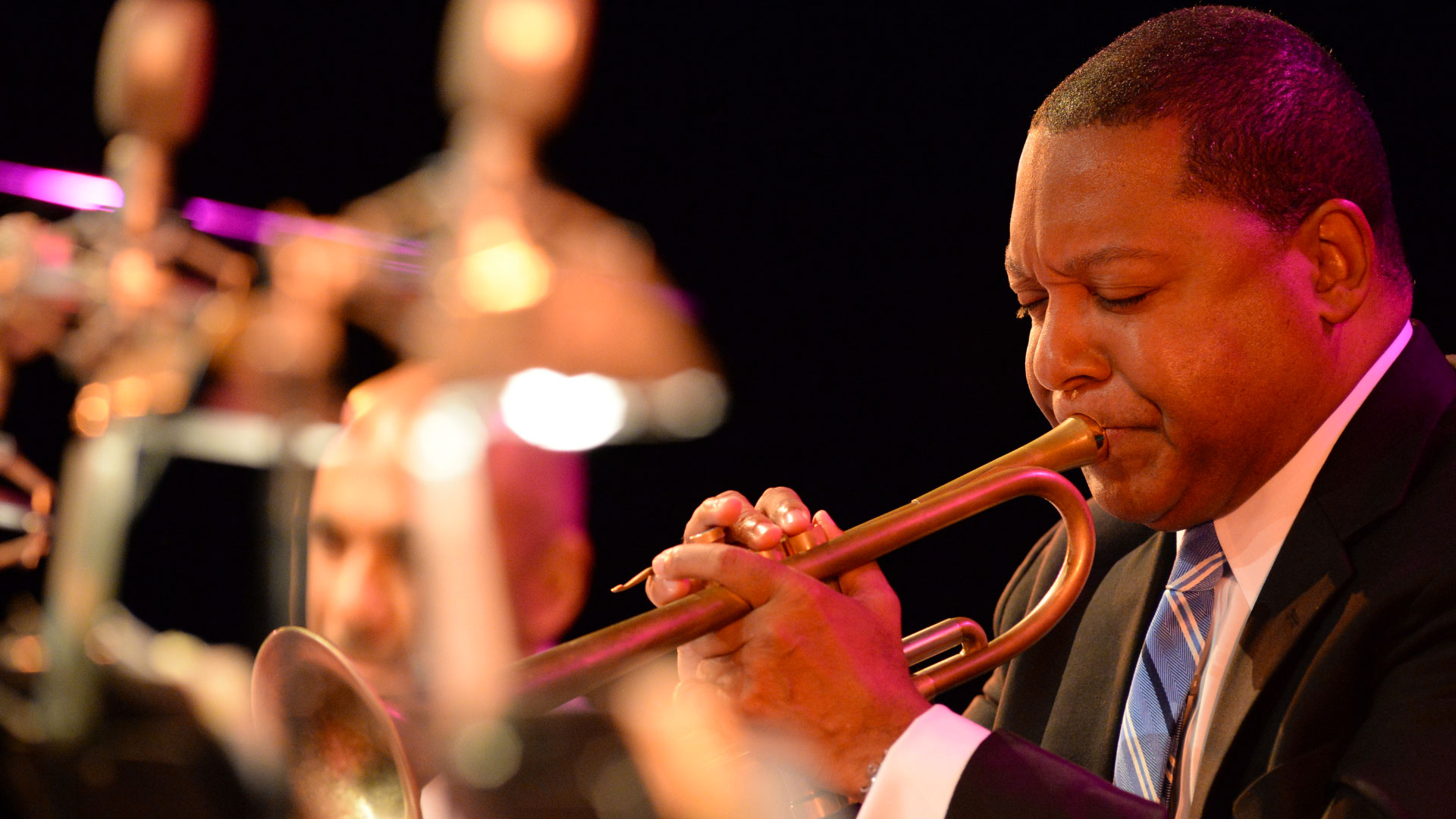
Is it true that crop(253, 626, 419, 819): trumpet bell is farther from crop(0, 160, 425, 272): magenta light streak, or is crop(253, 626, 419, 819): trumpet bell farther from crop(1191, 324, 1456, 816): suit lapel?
crop(0, 160, 425, 272): magenta light streak

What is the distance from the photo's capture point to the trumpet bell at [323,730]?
151 centimetres

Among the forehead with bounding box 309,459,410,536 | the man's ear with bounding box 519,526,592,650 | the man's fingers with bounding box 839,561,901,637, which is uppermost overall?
the man's fingers with bounding box 839,561,901,637

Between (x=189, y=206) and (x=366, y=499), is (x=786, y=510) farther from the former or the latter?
(x=189, y=206)

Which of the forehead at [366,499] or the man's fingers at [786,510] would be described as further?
the forehead at [366,499]

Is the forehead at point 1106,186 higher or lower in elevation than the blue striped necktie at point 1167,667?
higher

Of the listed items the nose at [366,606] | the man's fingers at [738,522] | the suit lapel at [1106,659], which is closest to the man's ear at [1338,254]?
the suit lapel at [1106,659]

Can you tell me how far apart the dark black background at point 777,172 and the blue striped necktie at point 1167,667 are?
68.5 inches

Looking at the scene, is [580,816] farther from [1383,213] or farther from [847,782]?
[1383,213]

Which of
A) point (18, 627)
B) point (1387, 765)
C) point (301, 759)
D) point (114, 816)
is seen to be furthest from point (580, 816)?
point (18, 627)

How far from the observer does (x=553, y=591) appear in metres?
2.88

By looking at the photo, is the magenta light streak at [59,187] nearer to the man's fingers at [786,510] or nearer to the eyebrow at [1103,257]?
the man's fingers at [786,510]

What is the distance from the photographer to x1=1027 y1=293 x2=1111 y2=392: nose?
5.13 feet

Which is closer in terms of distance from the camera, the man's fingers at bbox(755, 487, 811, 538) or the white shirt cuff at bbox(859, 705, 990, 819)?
the white shirt cuff at bbox(859, 705, 990, 819)

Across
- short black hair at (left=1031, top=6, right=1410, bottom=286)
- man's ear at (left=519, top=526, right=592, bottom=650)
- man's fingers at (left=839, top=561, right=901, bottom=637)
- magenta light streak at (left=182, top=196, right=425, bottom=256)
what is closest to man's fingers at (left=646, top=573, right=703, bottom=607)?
man's fingers at (left=839, top=561, right=901, bottom=637)
